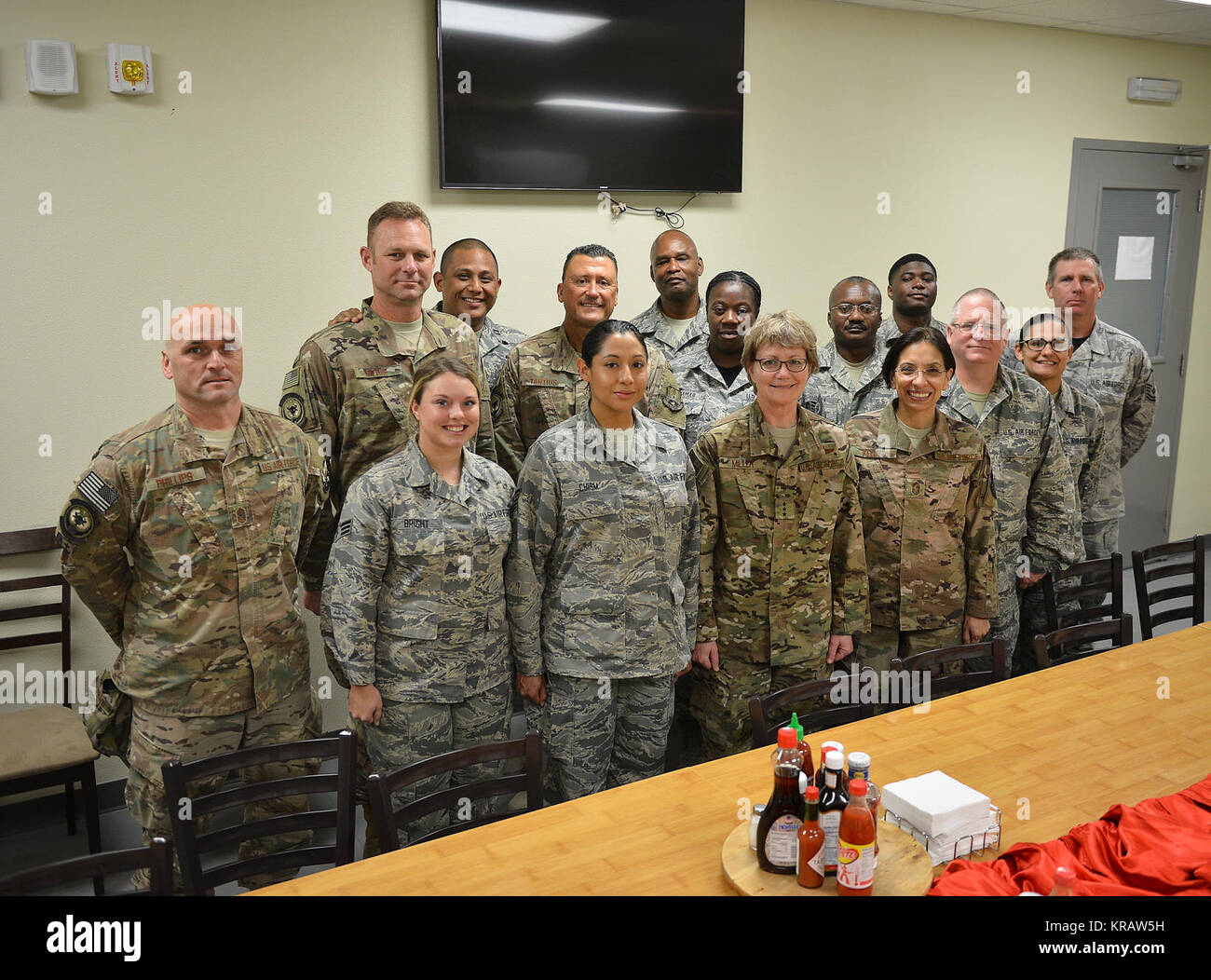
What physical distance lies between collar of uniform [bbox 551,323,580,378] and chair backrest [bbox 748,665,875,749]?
154 cm

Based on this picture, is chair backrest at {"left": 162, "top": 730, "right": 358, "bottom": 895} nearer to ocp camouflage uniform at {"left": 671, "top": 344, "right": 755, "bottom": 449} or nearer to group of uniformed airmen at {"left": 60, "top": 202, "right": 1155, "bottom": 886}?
group of uniformed airmen at {"left": 60, "top": 202, "right": 1155, "bottom": 886}

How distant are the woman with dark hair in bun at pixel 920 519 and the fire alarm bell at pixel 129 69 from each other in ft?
9.63

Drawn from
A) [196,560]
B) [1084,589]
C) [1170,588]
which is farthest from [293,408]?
[1170,588]

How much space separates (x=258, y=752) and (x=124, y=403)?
82.0 inches

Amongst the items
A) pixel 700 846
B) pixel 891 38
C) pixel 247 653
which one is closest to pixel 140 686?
pixel 247 653

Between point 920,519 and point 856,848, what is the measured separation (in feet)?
6.27

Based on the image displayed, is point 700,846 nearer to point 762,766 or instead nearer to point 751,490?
point 762,766

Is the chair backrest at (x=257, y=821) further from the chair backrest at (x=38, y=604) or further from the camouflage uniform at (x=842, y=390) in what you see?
the camouflage uniform at (x=842, y=390)

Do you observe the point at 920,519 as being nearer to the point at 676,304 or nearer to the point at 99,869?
the point at 676,304

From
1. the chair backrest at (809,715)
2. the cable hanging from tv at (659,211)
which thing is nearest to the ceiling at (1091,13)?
the cable hanging from tv at (659,211)

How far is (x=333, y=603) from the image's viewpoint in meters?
2.83

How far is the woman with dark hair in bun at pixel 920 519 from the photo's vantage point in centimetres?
350

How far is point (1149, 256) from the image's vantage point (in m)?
6.86

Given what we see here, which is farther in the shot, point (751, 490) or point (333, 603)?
point (751, 490)
